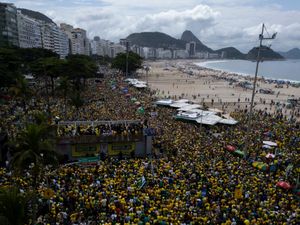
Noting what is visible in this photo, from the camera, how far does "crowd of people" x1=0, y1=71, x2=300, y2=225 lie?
13.4m

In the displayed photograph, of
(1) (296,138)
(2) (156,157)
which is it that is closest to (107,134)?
(2) (156,157)

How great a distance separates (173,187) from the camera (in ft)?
53.3

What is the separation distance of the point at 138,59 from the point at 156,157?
233 ft

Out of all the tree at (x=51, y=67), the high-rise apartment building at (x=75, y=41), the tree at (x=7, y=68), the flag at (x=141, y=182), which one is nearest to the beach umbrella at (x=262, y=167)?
the flag at (x=141, y=182)

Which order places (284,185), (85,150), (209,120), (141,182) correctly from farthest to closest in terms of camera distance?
1. (209,120)
2. (85,150)
3. (284,185)
4. (141,182)

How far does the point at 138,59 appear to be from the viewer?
90188mm

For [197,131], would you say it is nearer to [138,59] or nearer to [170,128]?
[170,128]

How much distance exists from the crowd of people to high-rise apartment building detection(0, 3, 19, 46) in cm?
4750

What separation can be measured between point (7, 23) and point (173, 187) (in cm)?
6517

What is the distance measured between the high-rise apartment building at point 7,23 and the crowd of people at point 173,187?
47.5 meters

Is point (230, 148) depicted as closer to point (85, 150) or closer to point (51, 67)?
point (85, 150)

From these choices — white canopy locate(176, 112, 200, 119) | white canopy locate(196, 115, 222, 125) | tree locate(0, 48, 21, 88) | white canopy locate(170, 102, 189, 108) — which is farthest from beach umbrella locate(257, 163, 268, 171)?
tree locate(0, 48, 21, 88)

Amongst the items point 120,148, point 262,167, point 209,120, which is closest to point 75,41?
point 209,120

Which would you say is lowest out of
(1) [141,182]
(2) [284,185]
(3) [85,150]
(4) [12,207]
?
(2) [284,185]
